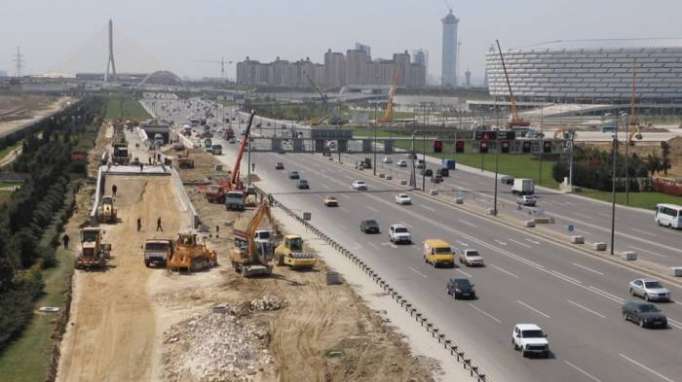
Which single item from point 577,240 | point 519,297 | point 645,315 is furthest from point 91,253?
point 645,315

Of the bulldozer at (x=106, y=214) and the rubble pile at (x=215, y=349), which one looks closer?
the rubble pile at (x=215, y=349)

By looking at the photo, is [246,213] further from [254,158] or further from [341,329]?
[254,158]

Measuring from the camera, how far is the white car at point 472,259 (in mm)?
40469

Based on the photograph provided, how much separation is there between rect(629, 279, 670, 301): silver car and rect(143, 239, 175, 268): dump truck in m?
17.6

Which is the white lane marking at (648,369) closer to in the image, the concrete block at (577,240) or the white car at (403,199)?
the concrete block at (577,240)

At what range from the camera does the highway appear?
84.4 feet

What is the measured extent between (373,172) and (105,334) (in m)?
62.5

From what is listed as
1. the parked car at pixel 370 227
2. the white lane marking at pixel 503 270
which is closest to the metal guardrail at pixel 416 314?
the parked car at pixel 370 227

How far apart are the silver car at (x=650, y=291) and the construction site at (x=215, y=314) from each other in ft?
28.6

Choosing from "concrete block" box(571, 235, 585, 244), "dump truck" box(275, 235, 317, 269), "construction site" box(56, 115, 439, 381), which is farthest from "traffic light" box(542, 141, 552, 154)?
"dump truck" box(275, 235, 317, 269)

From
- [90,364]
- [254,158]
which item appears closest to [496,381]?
[90,364]

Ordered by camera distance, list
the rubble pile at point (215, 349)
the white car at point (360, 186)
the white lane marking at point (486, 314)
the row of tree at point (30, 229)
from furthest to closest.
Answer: the white car at point (360, 186)
the row of tree at point (30, 229)
the white lane marking at point (486, 314)
the rubble pile at point (215, 349)

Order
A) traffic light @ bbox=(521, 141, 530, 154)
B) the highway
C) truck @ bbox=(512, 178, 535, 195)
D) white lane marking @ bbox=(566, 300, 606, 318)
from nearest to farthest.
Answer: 1. the highway
2. white lane marking @ bbox=(566, 300, 606, 318)
3. truck @ bbox=(512, 178, 535, 195)
4. traffic light @ bbox=(521, 141, 530, 154)

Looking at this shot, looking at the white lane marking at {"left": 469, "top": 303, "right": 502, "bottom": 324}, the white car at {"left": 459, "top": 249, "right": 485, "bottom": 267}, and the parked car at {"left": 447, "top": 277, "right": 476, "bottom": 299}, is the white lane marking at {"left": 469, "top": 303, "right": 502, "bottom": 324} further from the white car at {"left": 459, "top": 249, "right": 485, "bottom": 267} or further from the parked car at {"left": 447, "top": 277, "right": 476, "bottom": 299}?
the white car at {"left": 459, "top": 249, "right": 485, "bottom": 267}
